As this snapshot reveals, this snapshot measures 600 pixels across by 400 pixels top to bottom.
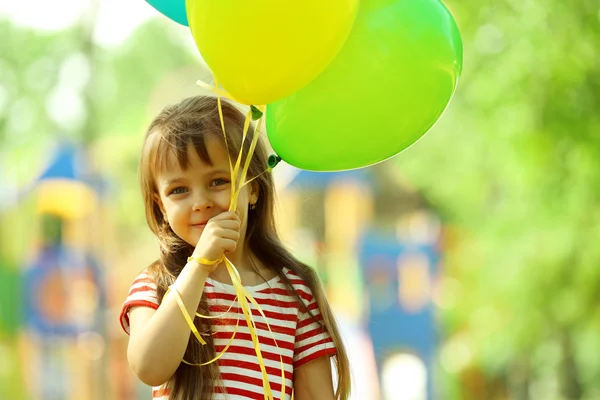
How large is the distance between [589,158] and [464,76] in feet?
5.63

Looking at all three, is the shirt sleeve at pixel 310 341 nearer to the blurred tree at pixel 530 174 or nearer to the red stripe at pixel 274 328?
the red stripe at pixel 274 328

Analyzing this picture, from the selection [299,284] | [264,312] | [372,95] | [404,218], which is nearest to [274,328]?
[264,312]

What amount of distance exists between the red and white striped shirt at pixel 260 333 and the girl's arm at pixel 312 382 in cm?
2

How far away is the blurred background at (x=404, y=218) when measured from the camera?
7730mm

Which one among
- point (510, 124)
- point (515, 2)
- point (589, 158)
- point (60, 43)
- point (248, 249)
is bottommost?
point (248, 249)

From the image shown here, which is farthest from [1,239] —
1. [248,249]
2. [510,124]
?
[248,249]

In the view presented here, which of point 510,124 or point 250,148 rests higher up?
point 510,124

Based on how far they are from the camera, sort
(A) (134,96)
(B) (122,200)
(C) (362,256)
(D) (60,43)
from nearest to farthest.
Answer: (D) (60,43) → (C) (362,256) → (A) (134,96) → (B) (122,200)

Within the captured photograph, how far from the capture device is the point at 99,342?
30.2 feet

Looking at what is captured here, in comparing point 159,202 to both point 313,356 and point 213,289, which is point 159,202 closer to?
point 213,289

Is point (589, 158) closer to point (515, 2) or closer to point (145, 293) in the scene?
point (515, 2)

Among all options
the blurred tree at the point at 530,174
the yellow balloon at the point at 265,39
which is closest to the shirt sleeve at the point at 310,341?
the yellow balloon at the point at 265,39

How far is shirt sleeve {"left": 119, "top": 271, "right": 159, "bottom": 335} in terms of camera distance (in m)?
2.00

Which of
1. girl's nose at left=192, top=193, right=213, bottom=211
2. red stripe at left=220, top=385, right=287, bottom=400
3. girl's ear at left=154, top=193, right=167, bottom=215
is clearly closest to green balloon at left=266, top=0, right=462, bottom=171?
girl's nose at left=192, top=193, right=213, bottom=211
